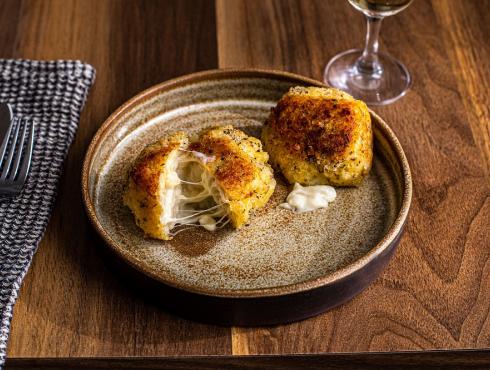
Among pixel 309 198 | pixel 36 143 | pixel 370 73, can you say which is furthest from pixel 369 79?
pixel 36 143

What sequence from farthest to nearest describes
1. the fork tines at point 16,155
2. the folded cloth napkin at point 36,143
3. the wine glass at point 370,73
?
the wine glass at point 370,73, the fork tines at point 16,155, the folded cloth napkin at point 36,143

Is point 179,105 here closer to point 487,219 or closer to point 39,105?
point 39,105

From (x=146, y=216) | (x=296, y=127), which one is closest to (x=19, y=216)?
(x=146, y=216)

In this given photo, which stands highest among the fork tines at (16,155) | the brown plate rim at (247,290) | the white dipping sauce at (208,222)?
the brown plate rim at (247,290)

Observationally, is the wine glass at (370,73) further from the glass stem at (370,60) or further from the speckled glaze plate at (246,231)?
the speckled glaze plate at (246,231)

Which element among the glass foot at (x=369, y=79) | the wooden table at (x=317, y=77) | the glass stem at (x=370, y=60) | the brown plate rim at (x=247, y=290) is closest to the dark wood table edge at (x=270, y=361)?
the wooden table at (x=317, y=77)

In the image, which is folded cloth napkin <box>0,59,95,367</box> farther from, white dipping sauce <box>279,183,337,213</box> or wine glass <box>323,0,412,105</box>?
wine glass <box>323,0,412,105</box>

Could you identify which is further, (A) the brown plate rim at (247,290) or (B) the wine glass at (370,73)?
(B) the wine glass at (370,73)

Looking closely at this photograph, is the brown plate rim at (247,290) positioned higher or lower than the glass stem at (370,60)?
higher
